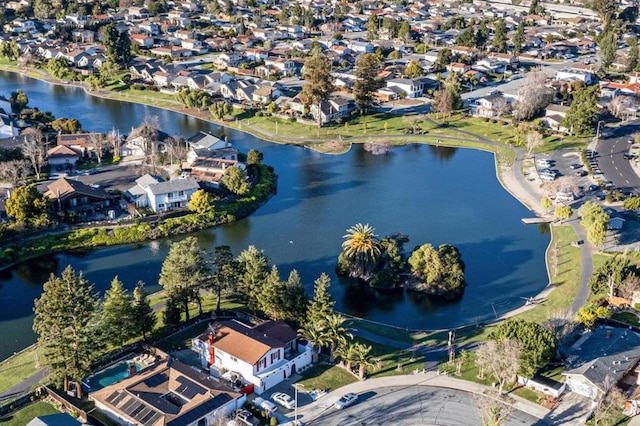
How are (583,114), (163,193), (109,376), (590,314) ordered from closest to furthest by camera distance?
(109,376) → (590,314) → (163,193) → (583,114)

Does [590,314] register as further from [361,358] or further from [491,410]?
[361,358]

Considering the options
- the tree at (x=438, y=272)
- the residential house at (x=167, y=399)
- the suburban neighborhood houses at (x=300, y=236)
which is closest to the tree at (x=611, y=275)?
the suburban neighborhood houses at (x=300, y=236)

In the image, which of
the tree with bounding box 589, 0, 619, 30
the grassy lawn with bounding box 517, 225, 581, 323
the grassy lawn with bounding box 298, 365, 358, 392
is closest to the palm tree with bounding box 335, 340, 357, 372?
the grassy lawn with bounding box 298, 365, 358, 392

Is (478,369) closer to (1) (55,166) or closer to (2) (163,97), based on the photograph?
(1) (55,166)

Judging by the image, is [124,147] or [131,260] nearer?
[131,260]

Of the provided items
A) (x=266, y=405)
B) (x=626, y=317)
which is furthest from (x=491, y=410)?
(x=626, y=317)

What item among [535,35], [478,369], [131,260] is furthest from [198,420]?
[535,35]
